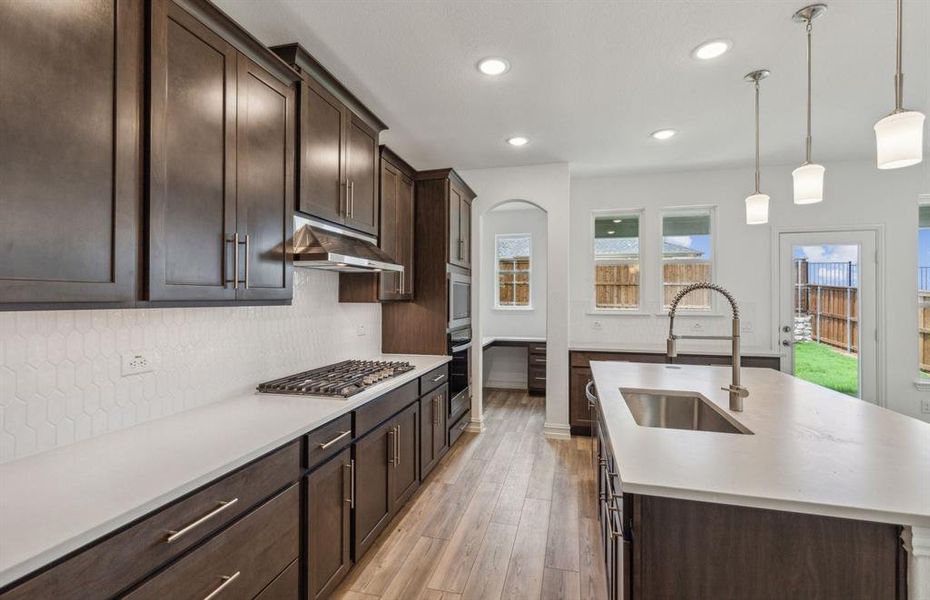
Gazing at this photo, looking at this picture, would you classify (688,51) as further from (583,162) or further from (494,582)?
(494,582)

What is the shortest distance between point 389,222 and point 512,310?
349cm

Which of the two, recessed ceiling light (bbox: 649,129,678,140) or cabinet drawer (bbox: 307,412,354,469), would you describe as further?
recessed ceiling light (bbox: 649,129,678,140)

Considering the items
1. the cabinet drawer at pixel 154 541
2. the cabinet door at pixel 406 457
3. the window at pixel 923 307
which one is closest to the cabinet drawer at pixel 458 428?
the cabinet door at pixel 406 457

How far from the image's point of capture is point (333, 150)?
241 cm

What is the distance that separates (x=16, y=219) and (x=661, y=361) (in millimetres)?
4436

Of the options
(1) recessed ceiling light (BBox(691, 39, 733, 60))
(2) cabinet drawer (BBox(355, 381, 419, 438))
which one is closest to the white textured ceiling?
(1) recessed ceiling light (BBox(691, 39, 733, 60))

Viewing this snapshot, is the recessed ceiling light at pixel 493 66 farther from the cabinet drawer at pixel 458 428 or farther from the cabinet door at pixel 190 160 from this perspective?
the cabinet drawer at pixel 458 428

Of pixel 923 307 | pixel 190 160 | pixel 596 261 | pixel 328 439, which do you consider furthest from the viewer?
pixel 596 261

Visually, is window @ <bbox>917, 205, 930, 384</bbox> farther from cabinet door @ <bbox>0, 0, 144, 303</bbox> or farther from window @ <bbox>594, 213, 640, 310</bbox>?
cabinet door @ <bbox>0, 0, 144, 303</bbox>

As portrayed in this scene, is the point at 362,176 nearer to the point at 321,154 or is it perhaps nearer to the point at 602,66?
the point at 321,154

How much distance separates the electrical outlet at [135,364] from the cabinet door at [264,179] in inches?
17.3

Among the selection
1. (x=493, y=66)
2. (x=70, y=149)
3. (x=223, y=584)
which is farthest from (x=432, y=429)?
(x=70, y=149)

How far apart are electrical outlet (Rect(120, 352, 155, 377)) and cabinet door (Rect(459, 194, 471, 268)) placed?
2.85 meters

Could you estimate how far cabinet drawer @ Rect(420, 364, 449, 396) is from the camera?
3023mm
